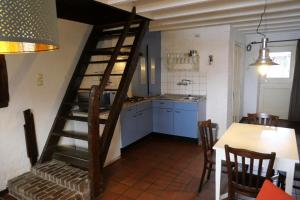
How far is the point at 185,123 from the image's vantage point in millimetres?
4461

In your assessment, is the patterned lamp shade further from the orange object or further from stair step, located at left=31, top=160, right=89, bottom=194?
stair step, located at left=31, top=160, right=89, bottom=194

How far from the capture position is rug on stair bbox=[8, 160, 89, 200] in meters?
2.45

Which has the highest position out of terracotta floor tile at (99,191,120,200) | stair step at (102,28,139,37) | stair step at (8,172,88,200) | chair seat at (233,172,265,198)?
stair step at (102,28,139,37)

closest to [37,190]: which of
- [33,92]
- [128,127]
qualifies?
[33,92]

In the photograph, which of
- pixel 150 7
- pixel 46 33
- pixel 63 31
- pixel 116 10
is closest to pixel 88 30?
pixel 63 31

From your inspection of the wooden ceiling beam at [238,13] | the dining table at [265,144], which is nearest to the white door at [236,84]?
the wooden ceiling beam at [238,13]

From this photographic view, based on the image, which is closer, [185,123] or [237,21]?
[237,21]

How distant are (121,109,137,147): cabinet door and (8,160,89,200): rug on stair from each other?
3.78 feet

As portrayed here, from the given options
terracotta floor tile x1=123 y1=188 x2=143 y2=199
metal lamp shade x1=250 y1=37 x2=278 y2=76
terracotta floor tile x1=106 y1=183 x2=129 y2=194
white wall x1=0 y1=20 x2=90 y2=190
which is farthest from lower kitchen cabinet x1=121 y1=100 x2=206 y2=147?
metal lamp shade x1=250 y1=37 x2=278 y2=76

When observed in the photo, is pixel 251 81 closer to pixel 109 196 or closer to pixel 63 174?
pixel 109 196

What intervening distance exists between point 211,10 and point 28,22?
3085mm

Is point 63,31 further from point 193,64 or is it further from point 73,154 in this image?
point 193,64

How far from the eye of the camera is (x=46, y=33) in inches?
21.9

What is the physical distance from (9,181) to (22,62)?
152 centimetres
